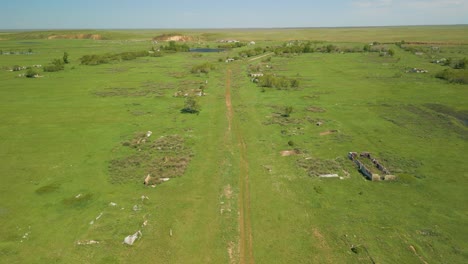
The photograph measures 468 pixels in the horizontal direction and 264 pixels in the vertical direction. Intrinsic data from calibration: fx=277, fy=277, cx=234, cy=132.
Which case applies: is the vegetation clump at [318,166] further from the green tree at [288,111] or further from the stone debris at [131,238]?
the stone debris at [131,238]

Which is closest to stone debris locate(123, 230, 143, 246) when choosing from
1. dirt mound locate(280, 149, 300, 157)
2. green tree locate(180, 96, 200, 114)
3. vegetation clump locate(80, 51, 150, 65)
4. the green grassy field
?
the green grassy field

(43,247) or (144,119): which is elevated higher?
(144,119)

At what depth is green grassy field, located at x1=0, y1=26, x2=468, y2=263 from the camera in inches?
704

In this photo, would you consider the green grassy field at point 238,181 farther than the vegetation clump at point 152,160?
No

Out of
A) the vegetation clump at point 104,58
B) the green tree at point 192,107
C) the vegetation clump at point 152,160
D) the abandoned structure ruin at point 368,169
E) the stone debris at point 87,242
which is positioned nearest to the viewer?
the stone debris at point 87,242

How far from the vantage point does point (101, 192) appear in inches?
933

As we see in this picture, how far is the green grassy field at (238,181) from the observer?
1789 centimetres

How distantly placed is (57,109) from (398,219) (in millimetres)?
50075

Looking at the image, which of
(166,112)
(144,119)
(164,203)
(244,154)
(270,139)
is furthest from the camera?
(166,112)

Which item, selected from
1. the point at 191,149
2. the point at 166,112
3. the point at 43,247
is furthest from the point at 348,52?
the point at 43,247

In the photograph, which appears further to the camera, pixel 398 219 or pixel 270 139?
pixel 270 139

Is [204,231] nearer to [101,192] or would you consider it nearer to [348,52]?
[101,192]

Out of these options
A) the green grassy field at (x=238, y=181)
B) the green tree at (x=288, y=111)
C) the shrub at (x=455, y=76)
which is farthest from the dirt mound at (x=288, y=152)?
the shrub at (x=455, y=76)

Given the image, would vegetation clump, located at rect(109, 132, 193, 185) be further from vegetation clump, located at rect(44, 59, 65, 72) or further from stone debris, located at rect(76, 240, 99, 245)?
vegetation clump, located at rect(44, 59, 65, 72)
